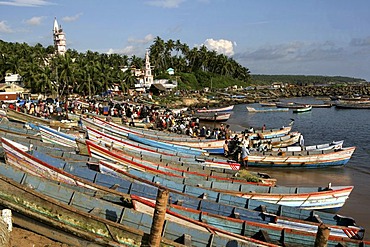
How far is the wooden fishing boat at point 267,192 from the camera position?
579 inches

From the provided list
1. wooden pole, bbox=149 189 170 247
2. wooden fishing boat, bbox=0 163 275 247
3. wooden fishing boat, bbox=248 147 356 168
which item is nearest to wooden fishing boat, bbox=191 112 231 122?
wooden fishing boat, bbox=248 147 356 168

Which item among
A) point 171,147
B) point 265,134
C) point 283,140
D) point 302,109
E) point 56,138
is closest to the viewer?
point 56,138

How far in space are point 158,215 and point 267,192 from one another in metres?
8.56

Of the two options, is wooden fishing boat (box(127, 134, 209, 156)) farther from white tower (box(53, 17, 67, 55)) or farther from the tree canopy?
white tower (box(53, 17, 67, 55))

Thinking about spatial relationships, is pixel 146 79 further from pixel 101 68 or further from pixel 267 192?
pixel 267 192

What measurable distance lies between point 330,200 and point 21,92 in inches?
2060

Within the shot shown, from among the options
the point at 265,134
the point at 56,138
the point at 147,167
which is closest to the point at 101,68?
the point at 265,134

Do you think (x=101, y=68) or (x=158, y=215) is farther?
(x=101, y=68)

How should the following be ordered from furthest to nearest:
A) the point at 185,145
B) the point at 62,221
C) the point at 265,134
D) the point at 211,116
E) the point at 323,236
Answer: the point at 211,116 < the point at 265,134 < the point at 185,145 < the point at 62,221 < the point at 323,236

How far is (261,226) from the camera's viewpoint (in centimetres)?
1156

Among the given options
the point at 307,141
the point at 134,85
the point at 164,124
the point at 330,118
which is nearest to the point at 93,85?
the point at 134,85

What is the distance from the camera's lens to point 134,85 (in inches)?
3068

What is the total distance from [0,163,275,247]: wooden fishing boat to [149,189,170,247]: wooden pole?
71 cm

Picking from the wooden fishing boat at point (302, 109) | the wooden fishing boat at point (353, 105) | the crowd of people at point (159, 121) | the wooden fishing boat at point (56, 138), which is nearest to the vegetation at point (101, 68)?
the crowd of people at point (159, 121)
